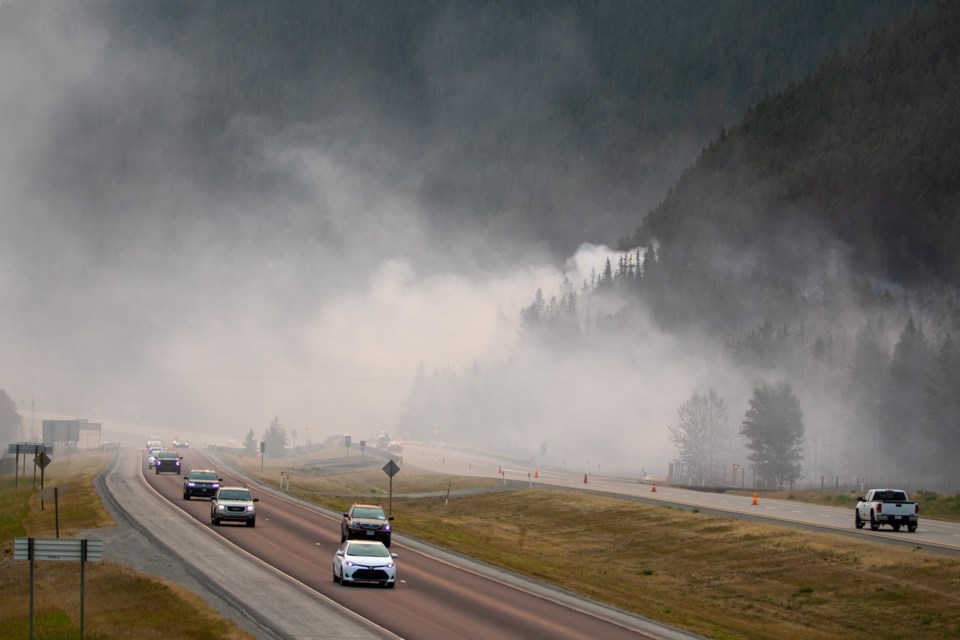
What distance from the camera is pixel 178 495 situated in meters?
77.9

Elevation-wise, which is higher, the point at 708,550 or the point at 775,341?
the point at 775,341

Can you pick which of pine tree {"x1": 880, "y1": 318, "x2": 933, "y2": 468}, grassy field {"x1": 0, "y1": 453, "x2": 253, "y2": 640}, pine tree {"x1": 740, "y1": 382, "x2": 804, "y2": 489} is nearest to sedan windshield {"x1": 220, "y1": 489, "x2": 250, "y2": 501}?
grassy field {"x1": 0, "y1": 453, "x2": 253, "y2": 640}

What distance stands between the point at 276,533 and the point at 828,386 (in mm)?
135713

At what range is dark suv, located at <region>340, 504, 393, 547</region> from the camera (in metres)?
49.3

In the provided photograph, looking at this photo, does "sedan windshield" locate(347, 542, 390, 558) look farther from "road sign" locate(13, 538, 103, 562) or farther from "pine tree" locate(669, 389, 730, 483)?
"pine tree" locate(669, 389, 730, 483)

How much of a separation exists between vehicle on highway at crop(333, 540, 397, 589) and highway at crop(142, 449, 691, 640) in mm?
380

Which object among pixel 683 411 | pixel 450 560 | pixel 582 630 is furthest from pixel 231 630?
pixel 683 411

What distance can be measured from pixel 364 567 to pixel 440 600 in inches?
128

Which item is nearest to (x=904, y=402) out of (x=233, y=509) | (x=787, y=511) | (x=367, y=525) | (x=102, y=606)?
(x=787, y=511)

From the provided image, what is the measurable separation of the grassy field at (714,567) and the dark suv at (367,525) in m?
5.13

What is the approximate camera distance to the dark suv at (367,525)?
49.3 m

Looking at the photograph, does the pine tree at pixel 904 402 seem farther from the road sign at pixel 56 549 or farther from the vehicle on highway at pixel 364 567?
the road sign at pixel 56 549

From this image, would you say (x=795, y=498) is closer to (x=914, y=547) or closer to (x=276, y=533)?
(x=914, y=547)

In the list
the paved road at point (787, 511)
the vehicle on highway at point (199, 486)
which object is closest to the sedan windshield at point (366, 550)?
the paved road at point (787, 511)
